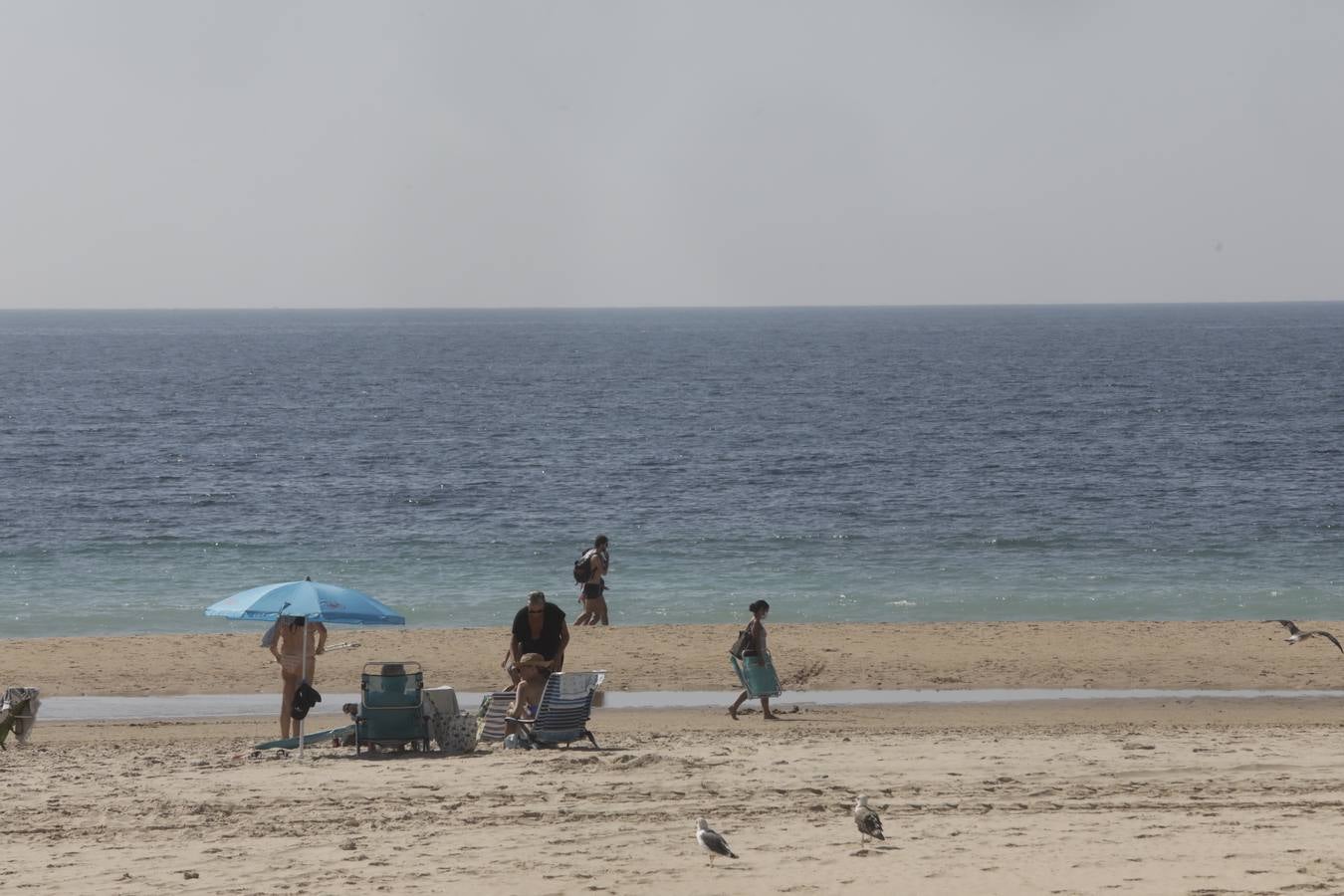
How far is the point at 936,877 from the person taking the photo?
976 centimetres

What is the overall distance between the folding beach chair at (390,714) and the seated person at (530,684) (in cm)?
97

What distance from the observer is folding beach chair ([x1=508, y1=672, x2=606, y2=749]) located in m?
13.9

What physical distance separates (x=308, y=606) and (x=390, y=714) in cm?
125

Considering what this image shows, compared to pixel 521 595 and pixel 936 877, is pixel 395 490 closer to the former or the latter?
pixel 521 595

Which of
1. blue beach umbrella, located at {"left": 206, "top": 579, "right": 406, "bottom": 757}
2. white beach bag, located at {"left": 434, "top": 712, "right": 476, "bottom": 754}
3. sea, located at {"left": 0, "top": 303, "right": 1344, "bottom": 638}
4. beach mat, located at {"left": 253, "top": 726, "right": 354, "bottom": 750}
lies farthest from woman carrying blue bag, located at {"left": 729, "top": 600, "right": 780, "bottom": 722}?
sea, located at {"left": 0, "top": 303, "right": 1344, "bottom": 638}

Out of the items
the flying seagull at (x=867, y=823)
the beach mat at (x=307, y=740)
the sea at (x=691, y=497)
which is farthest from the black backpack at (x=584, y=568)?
the flying seagull at (x=867, y=823)

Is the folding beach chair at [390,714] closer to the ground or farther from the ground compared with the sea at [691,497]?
farther from the ground

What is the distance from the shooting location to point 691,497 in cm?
4294

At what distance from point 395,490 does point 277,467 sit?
7841 mm

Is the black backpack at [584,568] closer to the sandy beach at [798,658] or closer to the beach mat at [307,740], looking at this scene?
the sandy beach at [798,658]

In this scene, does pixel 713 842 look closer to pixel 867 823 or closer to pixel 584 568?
pixel 867 823

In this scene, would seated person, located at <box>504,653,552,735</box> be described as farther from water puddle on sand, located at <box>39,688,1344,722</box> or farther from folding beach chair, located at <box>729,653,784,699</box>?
water puddle on sand, located at <box>39,688,1344,722</box>

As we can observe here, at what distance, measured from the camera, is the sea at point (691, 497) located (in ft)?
91.5

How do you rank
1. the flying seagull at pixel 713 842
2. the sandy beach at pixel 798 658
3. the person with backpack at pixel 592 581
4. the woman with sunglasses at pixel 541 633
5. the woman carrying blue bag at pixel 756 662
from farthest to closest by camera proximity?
the person with backpack at pixel 592 581, the sandy beach at pixel 798 658, the woman carrying blue bag at pixel 756 662, the woman with sunglasses at pixel 541 633, the flying seagull at pixel 713 842
